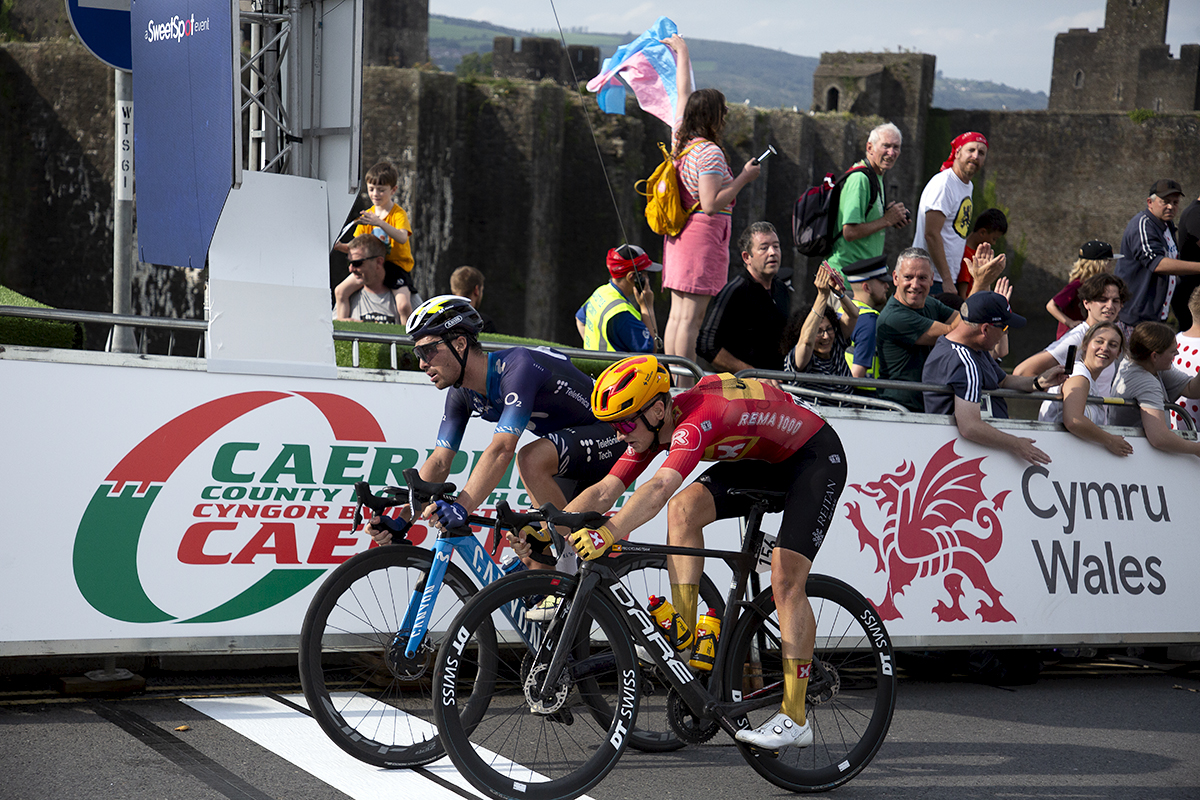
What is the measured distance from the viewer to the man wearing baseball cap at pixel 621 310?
28.3ft

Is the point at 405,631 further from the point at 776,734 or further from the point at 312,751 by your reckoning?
the point at 776,734

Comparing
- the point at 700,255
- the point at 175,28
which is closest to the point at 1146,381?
the point at 700,255

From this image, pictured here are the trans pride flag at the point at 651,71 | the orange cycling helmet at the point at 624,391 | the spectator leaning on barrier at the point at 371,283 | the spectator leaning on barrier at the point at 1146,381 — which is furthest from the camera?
the spectator leaning on barrier at the point at 371,283

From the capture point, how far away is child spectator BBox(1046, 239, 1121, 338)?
1008 centimetres

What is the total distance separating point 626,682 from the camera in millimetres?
4988

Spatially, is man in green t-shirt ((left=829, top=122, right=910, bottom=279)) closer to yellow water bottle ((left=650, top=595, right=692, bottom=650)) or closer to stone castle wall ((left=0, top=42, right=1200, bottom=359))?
yellow water bottle ((left=650, top=595, right=692, bottom=650))

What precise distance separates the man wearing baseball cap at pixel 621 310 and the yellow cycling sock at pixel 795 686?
354 cm

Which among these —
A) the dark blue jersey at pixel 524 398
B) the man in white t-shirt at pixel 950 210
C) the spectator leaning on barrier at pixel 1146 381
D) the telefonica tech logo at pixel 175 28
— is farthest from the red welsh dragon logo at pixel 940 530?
the telefonica tech logo at pixel 175 28

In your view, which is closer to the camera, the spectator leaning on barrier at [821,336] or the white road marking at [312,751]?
the white road marking at [312,751]

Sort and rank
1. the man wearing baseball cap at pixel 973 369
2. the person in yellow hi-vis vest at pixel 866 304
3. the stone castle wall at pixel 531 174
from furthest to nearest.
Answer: the stone castle wall at pixel 531 174 → the person in yellow hi-vis vest at pixel 866 304 → the man wearing baseball cap at pixel 973 369

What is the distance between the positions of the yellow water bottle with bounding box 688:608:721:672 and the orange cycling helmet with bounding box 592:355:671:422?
1008 mm

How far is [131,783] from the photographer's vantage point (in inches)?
195

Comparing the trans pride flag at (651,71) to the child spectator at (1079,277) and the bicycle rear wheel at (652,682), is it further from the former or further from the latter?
the bicycle rear wheel at (652,682)

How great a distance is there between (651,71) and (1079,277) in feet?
12.2
